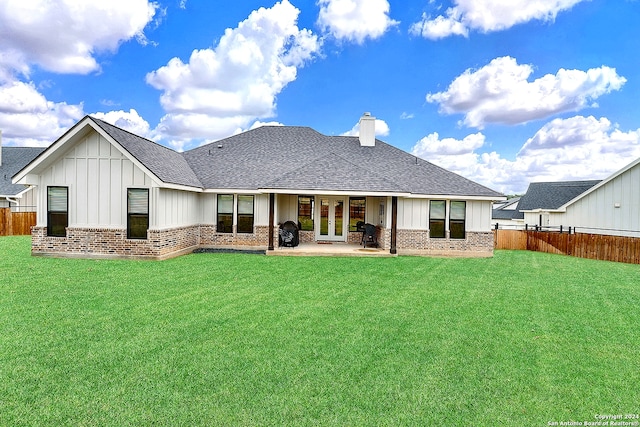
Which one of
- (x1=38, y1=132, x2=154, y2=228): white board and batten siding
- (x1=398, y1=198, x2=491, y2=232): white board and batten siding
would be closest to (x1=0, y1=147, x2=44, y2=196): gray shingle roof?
(x1=38, y1=132, x2=154, y2=228): white board and batten siding

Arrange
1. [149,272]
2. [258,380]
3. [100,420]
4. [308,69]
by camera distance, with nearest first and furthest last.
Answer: [100,420], [258,380], [149,272], [308,69]

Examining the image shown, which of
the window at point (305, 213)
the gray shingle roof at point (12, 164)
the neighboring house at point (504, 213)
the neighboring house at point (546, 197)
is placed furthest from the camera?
the neighboring house at point (504, 213)

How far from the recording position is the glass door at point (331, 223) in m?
16.9

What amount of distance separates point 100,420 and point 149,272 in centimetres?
742

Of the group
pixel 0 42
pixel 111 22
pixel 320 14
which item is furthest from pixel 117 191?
pixel 320 14

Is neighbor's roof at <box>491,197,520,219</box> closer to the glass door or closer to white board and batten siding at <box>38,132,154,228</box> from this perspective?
the glass door

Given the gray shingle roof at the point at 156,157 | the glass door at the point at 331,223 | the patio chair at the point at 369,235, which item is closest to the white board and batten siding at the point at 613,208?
the patio chair at the point at 369,235

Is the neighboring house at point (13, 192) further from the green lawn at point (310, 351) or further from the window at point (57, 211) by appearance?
the green lawn at point (310, 351)

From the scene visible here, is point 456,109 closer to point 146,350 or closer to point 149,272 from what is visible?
point 149,272

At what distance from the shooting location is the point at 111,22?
44.0 feet

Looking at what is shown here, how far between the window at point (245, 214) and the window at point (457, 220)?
8.67 meters

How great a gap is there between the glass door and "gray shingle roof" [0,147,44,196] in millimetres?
21315

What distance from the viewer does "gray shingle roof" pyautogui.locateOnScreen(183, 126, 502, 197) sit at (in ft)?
48.4

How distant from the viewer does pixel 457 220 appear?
1537cm
